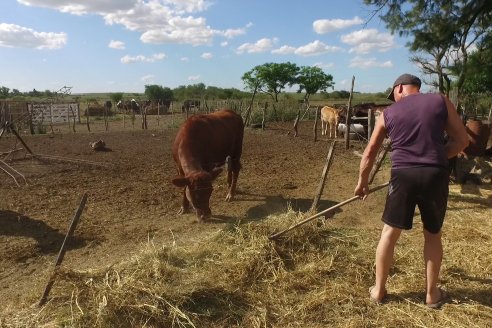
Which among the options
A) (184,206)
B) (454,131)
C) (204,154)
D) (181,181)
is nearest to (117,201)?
(184,206)

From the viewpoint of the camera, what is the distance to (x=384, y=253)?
11.4 ft

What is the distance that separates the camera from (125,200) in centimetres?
742

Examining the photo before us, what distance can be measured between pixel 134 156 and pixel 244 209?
19.8 feet

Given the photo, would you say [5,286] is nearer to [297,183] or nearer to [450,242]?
[450,242]

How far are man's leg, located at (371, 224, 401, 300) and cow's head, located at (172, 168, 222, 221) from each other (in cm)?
306

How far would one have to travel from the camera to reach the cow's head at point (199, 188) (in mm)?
5941

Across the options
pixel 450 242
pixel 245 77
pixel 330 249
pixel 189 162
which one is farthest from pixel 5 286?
pixel 245 77

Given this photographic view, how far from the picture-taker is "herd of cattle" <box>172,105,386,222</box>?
6.04 meters

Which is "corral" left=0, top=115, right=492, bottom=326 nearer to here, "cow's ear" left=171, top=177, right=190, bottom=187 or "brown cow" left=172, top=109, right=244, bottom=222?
"brown cow" left=172, top=109, right=244, bottom=222

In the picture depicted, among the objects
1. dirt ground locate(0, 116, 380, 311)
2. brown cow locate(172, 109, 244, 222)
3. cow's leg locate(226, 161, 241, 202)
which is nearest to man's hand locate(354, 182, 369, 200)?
dirt ground locate(0, 116, 380, 311)

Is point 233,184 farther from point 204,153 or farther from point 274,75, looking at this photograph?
point 274,75

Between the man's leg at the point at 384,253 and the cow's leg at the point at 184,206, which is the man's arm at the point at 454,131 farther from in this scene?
the cow's leg at the point at 184,206

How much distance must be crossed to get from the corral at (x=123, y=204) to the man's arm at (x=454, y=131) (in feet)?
6.27

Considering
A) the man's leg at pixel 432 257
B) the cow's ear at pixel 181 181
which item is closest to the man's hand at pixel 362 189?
the man's leg at pixel 432 257
